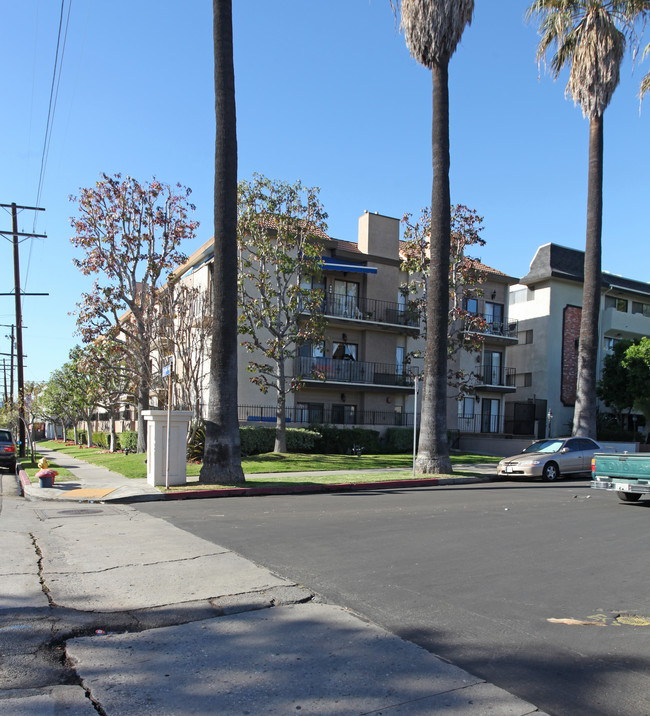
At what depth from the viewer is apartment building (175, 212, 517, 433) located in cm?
3189

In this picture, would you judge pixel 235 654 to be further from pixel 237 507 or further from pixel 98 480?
pixel 98 480

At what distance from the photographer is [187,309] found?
80.5ft

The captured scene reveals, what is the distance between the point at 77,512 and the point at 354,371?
22.2 meters

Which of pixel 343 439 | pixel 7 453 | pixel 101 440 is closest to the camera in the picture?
pixel 7 453

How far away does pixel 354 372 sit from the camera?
109ft

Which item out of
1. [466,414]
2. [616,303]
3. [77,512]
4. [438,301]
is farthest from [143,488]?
[616,303]

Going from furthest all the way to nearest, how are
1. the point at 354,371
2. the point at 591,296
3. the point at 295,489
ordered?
1. the point at 354,371
2. the point at 591,296
3. the point at 295,489

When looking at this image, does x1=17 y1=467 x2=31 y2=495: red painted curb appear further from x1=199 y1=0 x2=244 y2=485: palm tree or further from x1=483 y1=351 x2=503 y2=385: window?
x1=483 y1=351 x2=503 y2=385: window

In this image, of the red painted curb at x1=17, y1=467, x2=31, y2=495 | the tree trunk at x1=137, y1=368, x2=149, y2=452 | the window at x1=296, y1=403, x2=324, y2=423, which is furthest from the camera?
the window at x1=296, y1=403, x2=324, y2=423

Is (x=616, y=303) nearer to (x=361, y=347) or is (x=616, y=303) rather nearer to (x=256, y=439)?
(x=361, y=347)

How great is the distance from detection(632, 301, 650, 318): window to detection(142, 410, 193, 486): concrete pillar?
125ft

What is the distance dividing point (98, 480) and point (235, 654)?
47.9 ft

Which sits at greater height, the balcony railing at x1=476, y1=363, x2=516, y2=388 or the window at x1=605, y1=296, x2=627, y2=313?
the window at x1=605, y1=296, x2=627, y2=313

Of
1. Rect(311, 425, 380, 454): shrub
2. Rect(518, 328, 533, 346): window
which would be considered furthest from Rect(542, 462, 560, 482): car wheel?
Rect(518, 328, 533, 346): window
